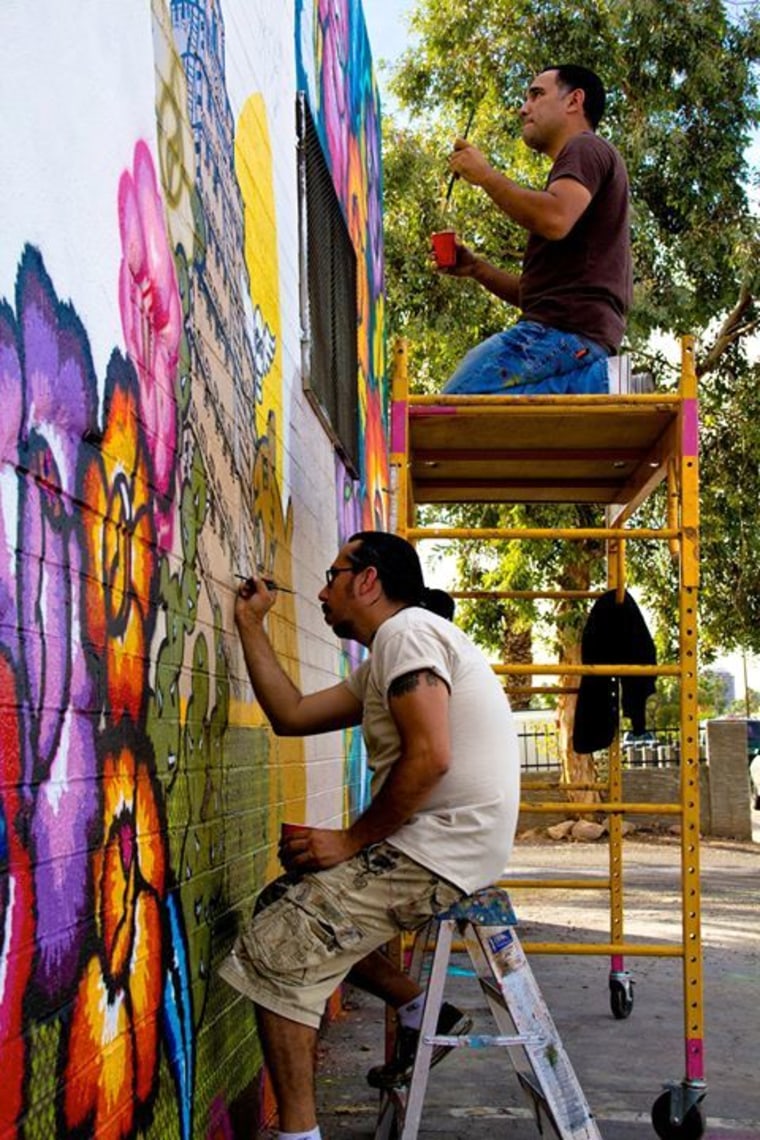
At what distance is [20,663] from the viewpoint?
7.01ft

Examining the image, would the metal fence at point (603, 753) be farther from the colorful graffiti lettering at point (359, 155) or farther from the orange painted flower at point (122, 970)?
the orange painted flower at point (122, 970)

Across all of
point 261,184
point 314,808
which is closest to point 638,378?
point 261,184

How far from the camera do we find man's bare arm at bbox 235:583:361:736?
13.5 feet

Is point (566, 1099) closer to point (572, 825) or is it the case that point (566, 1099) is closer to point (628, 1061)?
point (628, 1061)

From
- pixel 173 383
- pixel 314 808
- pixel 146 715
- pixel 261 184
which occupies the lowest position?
pixel 314 808

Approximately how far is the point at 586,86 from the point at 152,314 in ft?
9.59

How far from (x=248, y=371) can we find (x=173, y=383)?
3.69 feet

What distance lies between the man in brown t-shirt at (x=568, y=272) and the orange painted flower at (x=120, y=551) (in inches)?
95.3

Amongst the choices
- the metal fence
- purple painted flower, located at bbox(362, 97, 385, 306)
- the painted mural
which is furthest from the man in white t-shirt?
the metal fence

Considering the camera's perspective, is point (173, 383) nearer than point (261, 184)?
Yes

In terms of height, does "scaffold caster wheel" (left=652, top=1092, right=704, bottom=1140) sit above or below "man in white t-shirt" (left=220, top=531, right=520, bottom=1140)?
below

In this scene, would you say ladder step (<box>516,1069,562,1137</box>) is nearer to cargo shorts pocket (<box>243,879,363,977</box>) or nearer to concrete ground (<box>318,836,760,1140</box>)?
concrete ground (<box>318,836,760,1140</box>)

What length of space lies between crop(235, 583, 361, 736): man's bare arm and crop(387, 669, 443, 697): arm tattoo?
0.71 metres

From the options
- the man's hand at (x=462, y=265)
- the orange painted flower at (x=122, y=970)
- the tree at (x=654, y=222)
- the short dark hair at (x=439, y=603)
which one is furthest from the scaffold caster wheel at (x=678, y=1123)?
the tree at (x=654, y=222)
